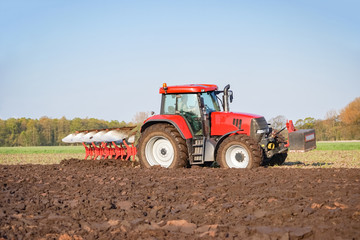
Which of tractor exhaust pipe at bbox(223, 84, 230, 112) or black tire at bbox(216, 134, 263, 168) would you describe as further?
tractor exhaust pipe at bbox(223, 84, 230, 112)

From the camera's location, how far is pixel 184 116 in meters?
11.2

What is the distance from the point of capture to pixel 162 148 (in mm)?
11484

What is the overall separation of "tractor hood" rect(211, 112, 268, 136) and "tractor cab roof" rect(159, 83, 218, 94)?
2.16 feet

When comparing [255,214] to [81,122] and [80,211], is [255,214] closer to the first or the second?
[80,211]

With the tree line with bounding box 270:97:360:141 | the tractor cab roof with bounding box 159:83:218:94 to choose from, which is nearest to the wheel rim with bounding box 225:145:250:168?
the tractor cab roof with bounding box 159:83:218:94

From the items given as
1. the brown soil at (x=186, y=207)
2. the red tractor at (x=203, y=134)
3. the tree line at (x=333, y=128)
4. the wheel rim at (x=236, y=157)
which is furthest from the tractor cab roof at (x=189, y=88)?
the tree line at (x=333, y=128)

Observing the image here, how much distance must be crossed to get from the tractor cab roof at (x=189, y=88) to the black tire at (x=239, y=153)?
4.83 ft

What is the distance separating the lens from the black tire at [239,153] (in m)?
10.2

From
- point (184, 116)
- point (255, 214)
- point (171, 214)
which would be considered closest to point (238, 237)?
point (255, 214)

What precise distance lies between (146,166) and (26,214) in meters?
5.41

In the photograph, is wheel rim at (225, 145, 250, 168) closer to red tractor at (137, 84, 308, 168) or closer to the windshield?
red tractor at (137, 84, 308, 168)

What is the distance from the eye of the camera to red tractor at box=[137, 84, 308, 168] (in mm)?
10539

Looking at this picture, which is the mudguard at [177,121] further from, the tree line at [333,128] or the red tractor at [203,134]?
the tree line at [333,128]

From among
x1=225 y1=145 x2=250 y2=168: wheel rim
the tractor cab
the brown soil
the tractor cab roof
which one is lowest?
the brown soil
